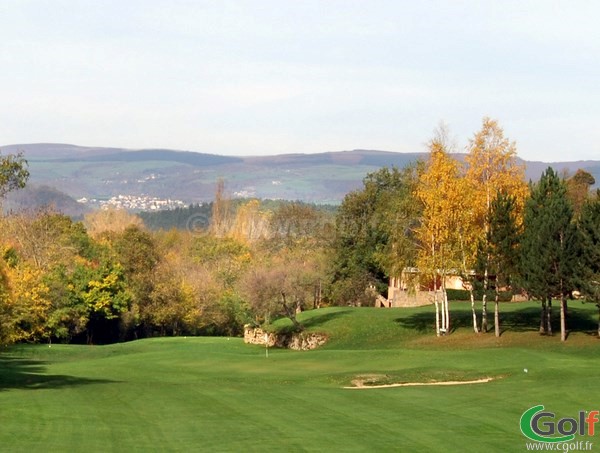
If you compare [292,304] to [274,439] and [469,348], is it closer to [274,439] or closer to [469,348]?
[469,348]

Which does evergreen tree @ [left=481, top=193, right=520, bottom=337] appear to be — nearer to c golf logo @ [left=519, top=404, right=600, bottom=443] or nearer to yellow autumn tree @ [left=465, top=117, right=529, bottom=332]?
yellow autumn tree @ [left=465, top=117, right=529, bottom=332]

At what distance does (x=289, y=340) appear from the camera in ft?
243

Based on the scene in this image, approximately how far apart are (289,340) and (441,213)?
18123 mm

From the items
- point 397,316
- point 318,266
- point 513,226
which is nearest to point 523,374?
point 513,226

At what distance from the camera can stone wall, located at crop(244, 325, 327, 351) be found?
237 ft

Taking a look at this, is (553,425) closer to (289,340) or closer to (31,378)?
(31,378)

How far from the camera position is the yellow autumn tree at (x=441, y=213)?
62344 mm

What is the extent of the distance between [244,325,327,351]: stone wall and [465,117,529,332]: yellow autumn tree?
14272 millimetres

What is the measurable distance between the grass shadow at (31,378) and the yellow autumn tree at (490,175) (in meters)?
27.5

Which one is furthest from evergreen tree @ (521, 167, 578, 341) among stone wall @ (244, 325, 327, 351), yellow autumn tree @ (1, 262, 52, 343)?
yellow autumn tree @ (1, 262, 52, 343)

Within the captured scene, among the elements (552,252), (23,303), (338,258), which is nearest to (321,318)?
(338,258)

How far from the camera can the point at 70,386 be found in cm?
4231

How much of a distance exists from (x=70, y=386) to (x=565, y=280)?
1129 inches

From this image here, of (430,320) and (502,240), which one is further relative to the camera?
(430,320)
